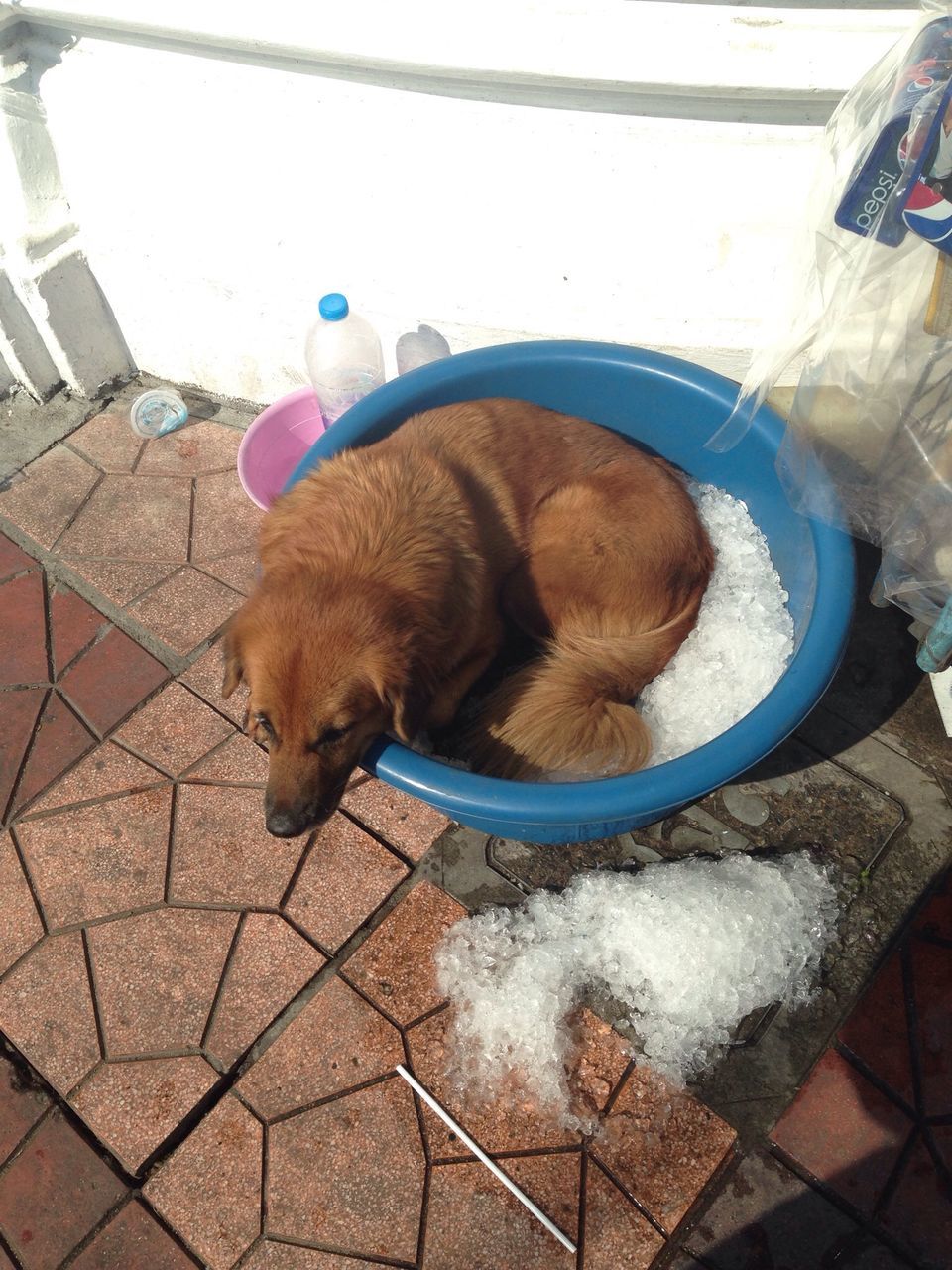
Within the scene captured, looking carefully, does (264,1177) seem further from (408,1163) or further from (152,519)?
(152,519)

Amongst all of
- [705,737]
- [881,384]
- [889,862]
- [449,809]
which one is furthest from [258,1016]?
[881,384]

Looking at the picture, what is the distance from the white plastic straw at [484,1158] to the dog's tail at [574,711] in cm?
77

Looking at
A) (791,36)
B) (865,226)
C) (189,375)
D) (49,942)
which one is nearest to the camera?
(865,226)

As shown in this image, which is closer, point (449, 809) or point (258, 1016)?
point (449, 809)

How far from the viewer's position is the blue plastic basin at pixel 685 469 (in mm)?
1756

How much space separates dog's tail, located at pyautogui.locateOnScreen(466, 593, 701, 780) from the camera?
207cm

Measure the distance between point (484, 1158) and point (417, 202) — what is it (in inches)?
105

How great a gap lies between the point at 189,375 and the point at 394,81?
152 cm

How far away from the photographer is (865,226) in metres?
Answer: 1.55

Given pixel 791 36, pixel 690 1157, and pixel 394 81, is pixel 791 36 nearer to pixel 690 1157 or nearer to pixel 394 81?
pixel 394 81

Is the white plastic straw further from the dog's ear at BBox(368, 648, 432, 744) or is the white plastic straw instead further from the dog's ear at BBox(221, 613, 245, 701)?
the dog's ear at BBox(221, 613, 245, 701)

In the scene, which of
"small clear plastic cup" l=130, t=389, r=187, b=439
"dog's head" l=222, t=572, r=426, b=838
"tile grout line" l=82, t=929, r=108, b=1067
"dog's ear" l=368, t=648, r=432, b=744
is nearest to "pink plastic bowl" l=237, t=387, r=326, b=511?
"small clear plastic cup" l=130, t=389, r=187, b=439

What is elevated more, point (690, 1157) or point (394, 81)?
point (394, 81)

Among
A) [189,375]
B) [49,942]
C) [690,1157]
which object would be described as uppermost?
[189,375]
